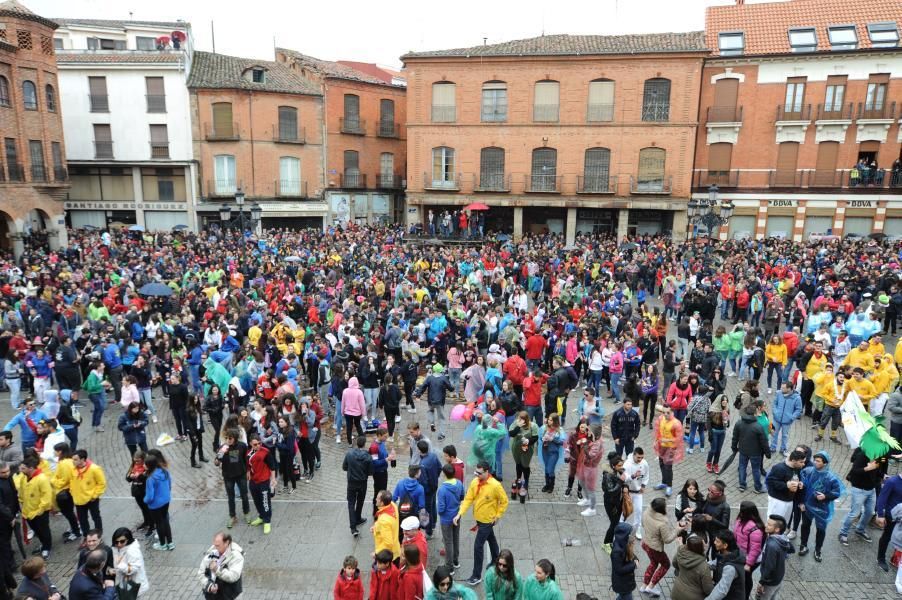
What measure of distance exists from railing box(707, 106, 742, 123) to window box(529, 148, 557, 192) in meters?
8.56

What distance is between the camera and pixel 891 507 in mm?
7531

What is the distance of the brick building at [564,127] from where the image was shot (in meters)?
31.8

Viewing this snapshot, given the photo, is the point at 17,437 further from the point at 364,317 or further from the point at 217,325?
the point at 364,317

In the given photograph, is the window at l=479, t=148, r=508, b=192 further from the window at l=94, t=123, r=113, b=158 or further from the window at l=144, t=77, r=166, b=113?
the window at l=94, t=123, r=113, b=158

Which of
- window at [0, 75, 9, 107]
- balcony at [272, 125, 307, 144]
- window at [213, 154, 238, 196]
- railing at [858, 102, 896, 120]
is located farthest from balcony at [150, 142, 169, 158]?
railing at [858, 102, 896, 120]

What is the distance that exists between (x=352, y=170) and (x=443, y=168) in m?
7.51

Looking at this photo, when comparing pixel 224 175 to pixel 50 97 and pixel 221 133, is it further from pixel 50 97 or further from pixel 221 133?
pixel 50 97

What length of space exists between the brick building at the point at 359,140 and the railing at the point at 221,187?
580cm

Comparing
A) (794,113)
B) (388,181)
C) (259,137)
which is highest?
(794,113)

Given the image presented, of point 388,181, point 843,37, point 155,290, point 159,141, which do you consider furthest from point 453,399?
point 843,37

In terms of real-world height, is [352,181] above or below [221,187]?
above

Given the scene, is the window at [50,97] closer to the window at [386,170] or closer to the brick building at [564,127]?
the brick building at [564,127]

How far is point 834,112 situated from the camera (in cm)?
3080

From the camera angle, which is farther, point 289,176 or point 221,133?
point 289,176
